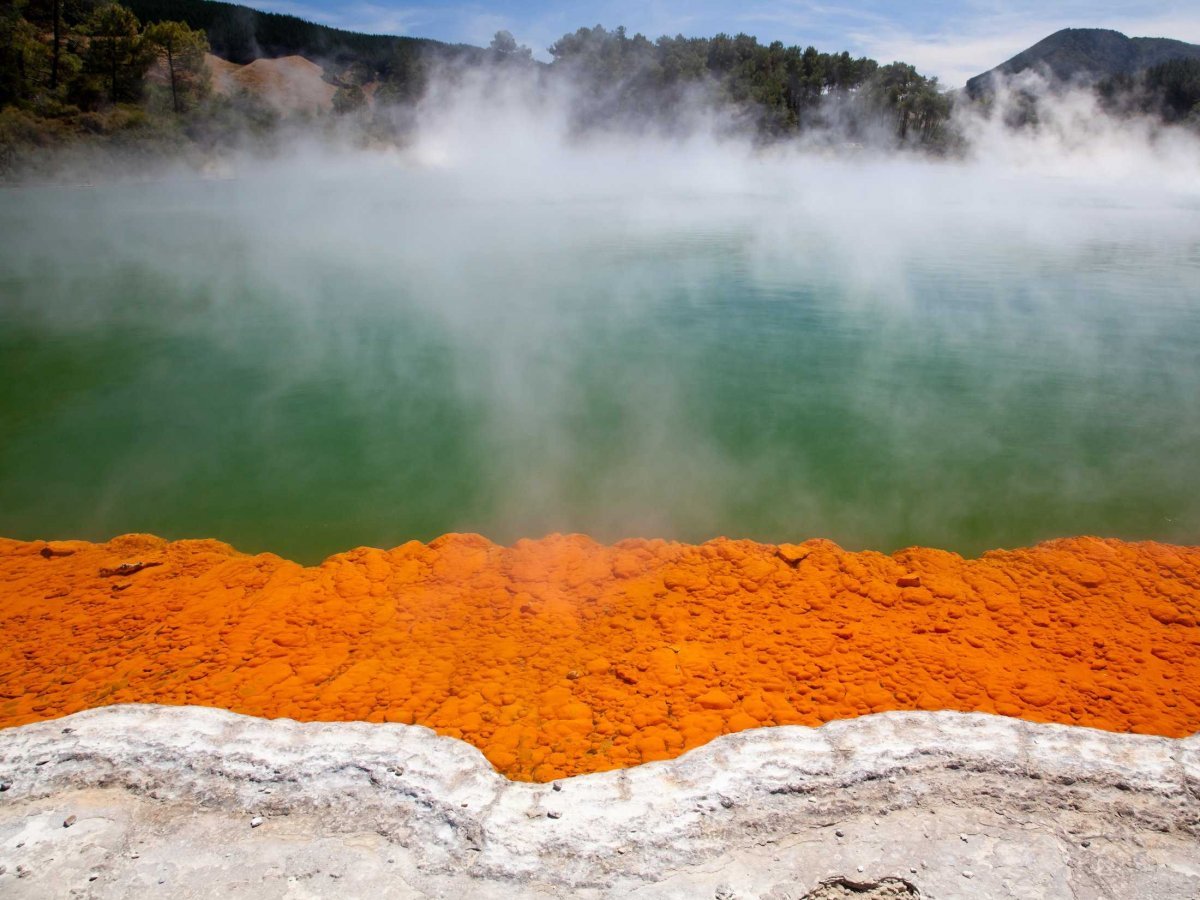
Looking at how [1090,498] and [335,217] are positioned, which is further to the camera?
[335,217]

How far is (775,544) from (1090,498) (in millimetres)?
2927

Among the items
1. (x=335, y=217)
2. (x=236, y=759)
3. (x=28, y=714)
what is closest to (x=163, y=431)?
(x=28, y=714)

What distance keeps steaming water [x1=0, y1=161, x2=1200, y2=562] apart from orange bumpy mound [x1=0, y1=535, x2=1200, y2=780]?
0.58 metres

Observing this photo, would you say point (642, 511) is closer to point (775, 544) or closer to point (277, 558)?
point (775, 544)

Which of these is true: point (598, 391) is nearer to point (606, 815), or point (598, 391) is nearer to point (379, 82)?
point (606, 815)

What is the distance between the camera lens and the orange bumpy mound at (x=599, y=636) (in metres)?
3.77

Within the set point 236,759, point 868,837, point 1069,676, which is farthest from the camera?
point 1069,676

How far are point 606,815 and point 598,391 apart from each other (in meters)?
6.06

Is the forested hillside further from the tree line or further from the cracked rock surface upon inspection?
the cracked rock surface

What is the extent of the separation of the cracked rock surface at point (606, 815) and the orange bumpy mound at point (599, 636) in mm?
562

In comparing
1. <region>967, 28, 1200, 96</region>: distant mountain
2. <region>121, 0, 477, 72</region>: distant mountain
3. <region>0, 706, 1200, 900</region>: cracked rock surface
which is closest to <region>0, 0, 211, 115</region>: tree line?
<region>121, 0, 477, 72</region>: distant mountain

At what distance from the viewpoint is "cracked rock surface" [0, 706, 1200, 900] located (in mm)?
2449

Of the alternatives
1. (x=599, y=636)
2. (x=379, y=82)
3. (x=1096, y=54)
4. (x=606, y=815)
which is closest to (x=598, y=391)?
(x=599, y=636)

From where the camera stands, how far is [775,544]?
5.55m
